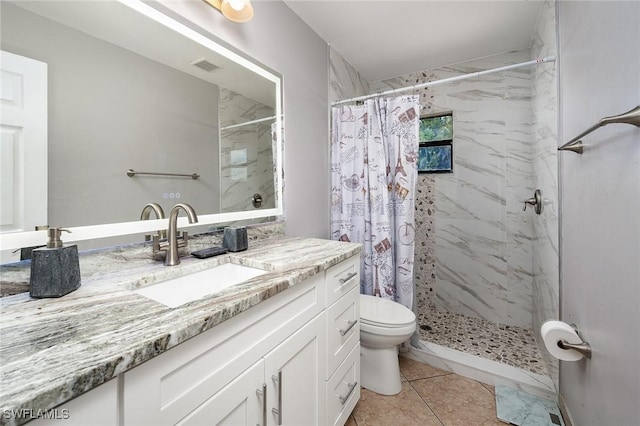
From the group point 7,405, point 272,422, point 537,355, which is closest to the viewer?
point 7,405

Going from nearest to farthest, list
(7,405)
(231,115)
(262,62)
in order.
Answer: (7,405), (231,115), (262,62)

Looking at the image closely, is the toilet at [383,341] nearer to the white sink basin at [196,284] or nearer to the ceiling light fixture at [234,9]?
the white sink basin at [196,284]

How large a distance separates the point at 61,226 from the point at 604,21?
1.86m

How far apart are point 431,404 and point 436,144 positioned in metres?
2.13

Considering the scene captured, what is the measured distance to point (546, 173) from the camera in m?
1.79

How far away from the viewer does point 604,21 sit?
884 mm

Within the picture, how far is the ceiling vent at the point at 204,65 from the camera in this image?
4.13 ft

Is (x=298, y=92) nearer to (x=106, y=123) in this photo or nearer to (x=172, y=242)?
(x=106, y=123)

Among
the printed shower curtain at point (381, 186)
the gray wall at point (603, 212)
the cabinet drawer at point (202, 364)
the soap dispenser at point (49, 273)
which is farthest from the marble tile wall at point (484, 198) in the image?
the soap dispenser at point (49, 273)

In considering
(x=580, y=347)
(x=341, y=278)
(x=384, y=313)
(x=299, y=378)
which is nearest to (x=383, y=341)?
(x=384, y=313)

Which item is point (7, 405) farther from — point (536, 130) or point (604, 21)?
point (536, 130)

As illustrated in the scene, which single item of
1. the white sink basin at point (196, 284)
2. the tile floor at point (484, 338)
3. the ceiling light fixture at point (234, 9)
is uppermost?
the ceiling light fixture at point (234, 9)

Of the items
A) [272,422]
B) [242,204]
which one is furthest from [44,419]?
[242,204]

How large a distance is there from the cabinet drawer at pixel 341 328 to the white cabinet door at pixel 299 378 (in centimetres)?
6
